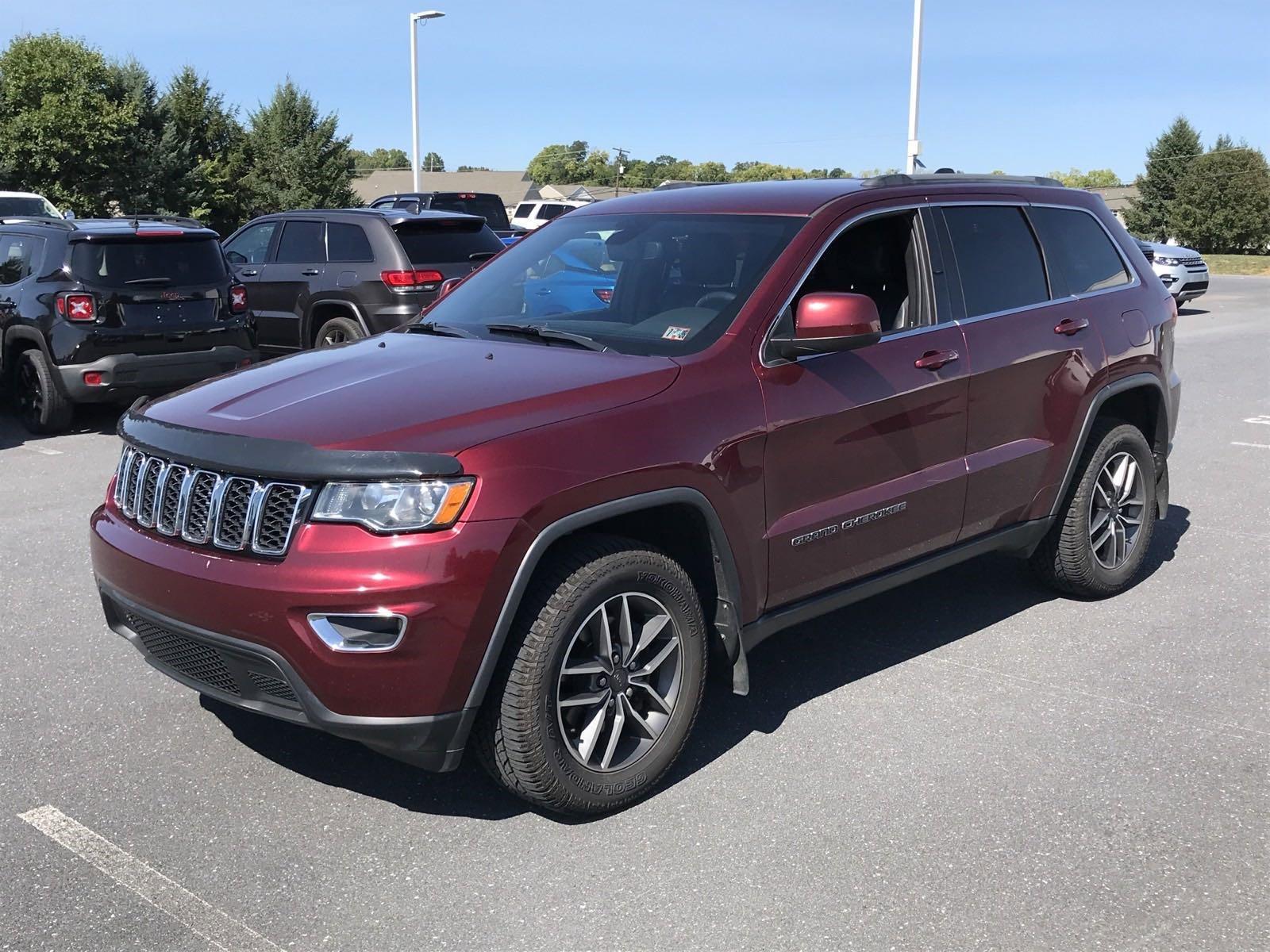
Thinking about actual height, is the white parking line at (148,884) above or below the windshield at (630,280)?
below

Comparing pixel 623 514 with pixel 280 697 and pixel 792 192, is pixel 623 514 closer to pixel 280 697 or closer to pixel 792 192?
pixel 280 697

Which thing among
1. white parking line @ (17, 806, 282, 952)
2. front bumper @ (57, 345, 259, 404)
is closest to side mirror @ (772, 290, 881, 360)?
white parking line @ (17, 806, 282, 952)

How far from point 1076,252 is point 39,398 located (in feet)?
26.6

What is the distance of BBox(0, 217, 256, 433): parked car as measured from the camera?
381 inches

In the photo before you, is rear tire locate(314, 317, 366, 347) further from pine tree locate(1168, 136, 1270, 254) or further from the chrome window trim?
pine tree locate(1168, 136, 1270, 254)

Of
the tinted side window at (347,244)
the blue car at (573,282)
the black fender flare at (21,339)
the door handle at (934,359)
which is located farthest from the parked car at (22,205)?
the door handle at (934,359)

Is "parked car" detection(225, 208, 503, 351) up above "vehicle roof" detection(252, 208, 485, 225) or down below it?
below

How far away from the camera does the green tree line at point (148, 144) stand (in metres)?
33.2

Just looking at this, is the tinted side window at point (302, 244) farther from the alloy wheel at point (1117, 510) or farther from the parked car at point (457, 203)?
the alloy wheel at point (1117, 510)

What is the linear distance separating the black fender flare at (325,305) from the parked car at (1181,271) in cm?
1605

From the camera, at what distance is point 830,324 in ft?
13.2

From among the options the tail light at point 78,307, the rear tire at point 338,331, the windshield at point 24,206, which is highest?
the windshield at point 24,206

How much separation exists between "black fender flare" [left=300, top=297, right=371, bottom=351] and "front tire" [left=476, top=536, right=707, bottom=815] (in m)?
8.29

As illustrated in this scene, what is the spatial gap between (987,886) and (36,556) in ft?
16.8
